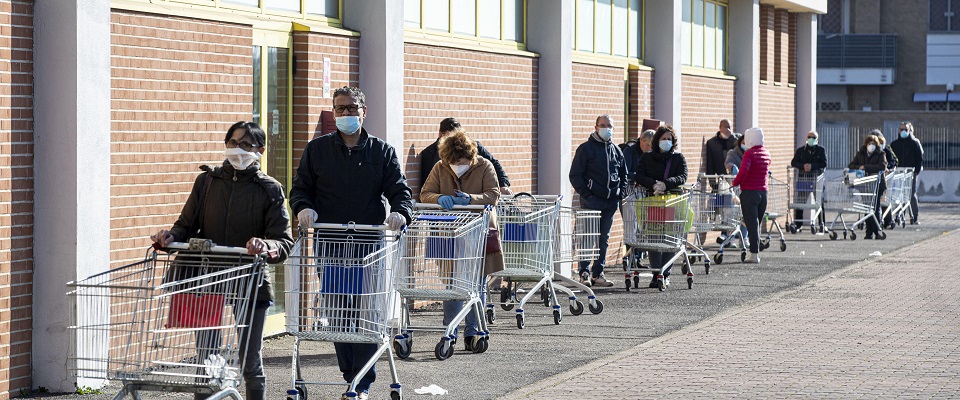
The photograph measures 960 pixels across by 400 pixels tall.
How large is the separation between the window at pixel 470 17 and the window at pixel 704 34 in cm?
564

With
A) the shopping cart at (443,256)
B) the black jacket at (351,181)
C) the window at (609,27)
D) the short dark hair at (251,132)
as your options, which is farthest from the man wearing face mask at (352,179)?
the window at (609,27)

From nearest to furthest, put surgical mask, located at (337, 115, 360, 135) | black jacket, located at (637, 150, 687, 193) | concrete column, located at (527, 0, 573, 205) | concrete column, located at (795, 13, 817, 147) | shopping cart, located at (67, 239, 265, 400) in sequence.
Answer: shopping cart, located at (67, 239, 265, 400), surgical mask, located at (337, 115, 360, 135), black jacket, located at (637, 150, 687, 193), concrete column, located at (527, 0, 573, 205), concrete column, located at (795, 13, 817, 147)

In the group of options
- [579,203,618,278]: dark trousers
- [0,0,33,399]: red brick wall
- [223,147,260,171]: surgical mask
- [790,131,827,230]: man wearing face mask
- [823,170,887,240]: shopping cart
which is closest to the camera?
[223,147,260,171]: surgical mask

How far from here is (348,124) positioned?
8812mm

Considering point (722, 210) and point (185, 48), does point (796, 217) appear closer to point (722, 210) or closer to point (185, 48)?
point (722, 210)

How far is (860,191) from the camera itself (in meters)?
25.4

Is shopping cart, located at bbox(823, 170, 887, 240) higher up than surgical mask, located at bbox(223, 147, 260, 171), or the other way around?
surgical mask, located at bbox(223, 147, 260, 171)

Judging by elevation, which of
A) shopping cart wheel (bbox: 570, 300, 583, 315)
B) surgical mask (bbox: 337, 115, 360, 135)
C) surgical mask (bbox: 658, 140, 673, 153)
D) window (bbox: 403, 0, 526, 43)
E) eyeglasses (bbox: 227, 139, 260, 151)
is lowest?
shopping cart wheel (bbox: 570, 300, 583, 315)

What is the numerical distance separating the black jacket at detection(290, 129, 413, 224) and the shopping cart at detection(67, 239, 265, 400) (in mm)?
1614

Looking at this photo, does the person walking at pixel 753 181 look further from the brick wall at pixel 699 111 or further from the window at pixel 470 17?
the window at pixel 470 17

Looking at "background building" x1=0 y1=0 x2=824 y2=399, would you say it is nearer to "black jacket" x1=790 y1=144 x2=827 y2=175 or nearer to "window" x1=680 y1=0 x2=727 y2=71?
"window" x1=680 y1=0 x2=727 y2=71

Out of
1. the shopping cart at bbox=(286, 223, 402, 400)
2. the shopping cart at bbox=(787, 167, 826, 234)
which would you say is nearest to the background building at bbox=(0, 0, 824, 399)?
the shopping cart at bbox=(286, 223, 402, 400)

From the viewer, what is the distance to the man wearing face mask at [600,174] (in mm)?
16078

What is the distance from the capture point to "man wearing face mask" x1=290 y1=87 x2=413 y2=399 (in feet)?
29.1
